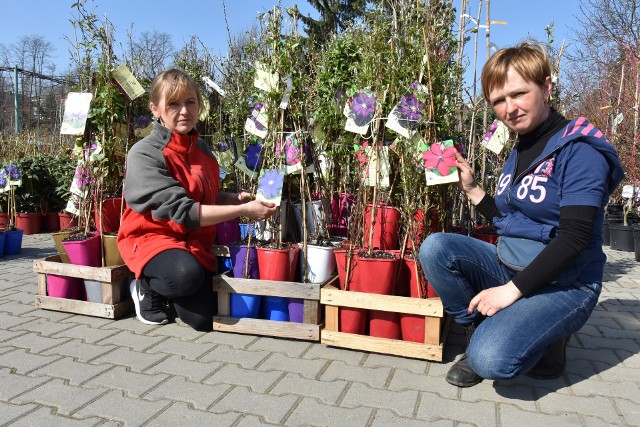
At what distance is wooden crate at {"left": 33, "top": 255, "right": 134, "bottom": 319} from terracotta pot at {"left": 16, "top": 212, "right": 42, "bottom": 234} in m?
4.05

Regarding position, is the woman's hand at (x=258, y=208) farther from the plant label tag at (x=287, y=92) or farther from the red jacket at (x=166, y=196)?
the plant label tag at (x=287, y=92)

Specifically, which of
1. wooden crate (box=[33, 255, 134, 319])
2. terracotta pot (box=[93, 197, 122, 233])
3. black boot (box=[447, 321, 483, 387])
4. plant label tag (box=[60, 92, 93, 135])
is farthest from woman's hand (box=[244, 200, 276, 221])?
plant label tag (box=[60, 92, 93, 135])

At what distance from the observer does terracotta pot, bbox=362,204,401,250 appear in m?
2.62

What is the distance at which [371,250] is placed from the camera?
8.22 feet

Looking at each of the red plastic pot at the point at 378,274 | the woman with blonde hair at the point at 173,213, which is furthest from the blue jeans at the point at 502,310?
the woman with blonde hair at the point at 173,213

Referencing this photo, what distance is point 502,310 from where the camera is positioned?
1.95 m

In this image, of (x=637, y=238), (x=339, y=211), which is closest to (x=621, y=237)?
(x=637, y=238)

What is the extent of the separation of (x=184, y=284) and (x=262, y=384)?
0.78 meters

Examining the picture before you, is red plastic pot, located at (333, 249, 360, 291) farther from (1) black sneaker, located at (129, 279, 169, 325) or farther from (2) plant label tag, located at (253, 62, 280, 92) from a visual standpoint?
(1) black sneaker, located at (129, 279, 169, 325)

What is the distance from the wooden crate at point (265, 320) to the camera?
99.6 inches

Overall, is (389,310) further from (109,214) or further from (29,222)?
(29,222)

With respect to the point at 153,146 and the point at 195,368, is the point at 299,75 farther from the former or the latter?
the point at 195,368

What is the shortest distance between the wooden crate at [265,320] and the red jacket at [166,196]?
0.22 metres

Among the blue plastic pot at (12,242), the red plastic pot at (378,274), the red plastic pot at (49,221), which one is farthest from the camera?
the red plastic pot at (49,221)
